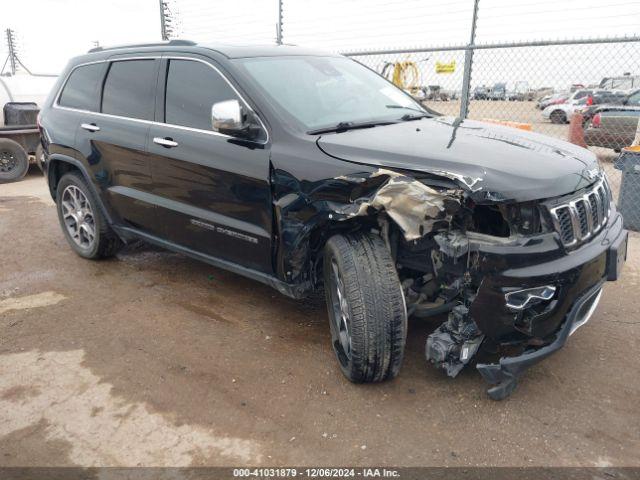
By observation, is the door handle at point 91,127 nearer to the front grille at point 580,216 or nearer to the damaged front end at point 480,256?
the damaged front end at point 480,256

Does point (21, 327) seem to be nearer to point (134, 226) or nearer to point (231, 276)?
point (134, 226)

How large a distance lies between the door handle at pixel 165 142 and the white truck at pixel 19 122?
6436 mm

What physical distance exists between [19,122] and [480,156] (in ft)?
31.5

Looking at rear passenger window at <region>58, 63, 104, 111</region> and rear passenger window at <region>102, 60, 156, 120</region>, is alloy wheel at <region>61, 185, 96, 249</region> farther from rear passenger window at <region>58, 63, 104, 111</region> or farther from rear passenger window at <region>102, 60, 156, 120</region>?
rear passenger window at <region>102, 60, 156, 120</region>

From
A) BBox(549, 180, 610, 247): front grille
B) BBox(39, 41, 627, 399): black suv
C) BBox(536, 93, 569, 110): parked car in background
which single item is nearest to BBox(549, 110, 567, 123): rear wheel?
BBox(536, 93, 569, 110): parked car in background

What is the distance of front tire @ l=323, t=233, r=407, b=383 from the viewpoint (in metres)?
2.62

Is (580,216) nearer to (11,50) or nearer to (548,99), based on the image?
(11,50)

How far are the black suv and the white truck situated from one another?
229 inches

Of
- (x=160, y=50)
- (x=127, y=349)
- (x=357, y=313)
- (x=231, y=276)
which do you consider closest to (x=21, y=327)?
(x=127, y=349)

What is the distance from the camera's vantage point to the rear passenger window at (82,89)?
444cm

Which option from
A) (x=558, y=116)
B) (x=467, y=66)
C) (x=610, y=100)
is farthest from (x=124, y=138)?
(x=558, y=116)

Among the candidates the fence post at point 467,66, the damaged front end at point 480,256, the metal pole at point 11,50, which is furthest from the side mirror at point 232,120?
the metal pole at point 11,50

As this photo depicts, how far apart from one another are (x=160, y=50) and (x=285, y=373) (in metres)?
2.50

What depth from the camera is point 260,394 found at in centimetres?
290
